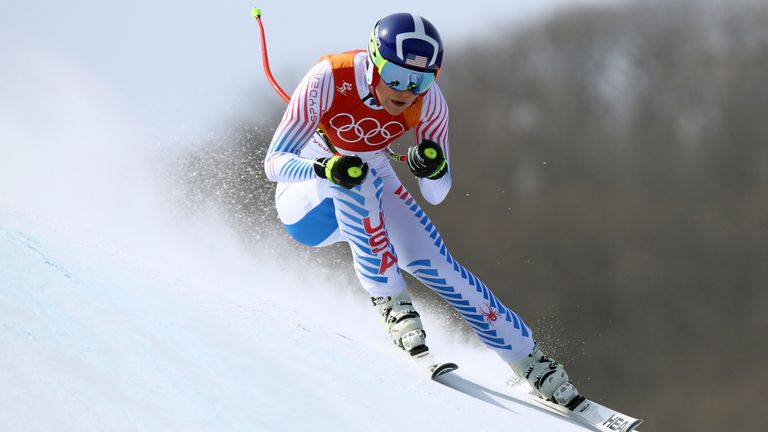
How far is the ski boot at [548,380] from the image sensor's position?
206 inches

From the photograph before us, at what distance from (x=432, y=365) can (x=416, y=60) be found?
1523 mm

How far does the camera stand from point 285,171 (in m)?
4.68

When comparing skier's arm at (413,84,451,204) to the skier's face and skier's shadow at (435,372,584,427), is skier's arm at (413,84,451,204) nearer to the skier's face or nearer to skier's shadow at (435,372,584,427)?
the skier's face

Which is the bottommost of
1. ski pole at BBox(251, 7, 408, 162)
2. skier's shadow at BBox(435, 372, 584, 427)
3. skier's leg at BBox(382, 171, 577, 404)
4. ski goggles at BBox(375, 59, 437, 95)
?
skier's shadow at BBox(435, 372, 584, 427)

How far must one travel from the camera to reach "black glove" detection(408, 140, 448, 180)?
4.68 metres

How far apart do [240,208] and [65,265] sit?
16.5 ft

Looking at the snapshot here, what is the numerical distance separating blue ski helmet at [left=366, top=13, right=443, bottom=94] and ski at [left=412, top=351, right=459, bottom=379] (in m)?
1.36

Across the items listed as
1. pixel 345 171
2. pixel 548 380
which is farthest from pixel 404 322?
pixel 345 171

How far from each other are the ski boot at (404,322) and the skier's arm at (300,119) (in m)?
0.86

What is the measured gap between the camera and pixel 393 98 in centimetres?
468

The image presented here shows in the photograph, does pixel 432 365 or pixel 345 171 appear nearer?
pixel 345 171

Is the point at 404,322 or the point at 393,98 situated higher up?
the point at 393,98

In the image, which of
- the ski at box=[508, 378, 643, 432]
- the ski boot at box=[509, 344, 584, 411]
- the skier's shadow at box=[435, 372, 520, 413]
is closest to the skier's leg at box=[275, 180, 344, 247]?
the skier's shadow at box=[435, 372, 520, 413]

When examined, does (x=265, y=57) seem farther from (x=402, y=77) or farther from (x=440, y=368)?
(x=440, y=368)
